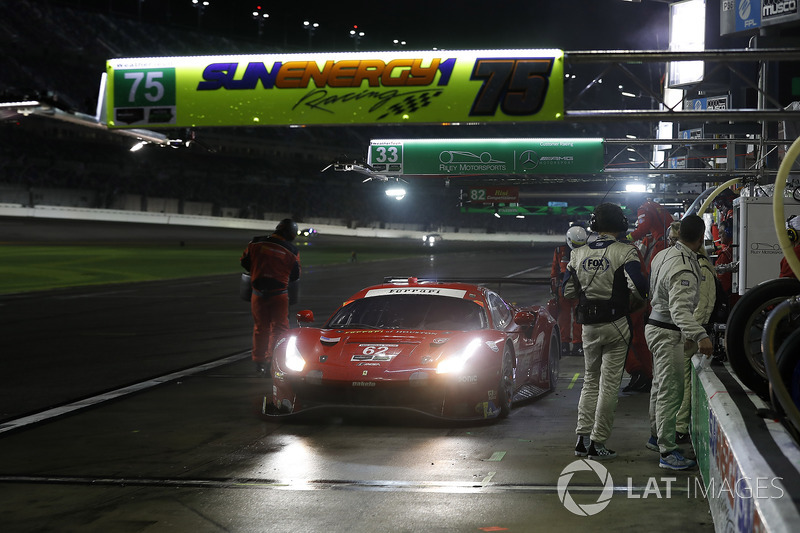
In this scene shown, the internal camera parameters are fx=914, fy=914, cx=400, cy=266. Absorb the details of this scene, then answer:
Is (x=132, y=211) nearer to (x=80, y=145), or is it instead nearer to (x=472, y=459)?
(x=80, y=145)

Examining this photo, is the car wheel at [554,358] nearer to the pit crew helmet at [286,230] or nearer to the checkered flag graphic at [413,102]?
the pit crew helmet at [286,230]

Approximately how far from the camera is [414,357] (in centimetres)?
742

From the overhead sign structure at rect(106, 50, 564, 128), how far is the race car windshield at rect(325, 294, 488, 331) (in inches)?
165

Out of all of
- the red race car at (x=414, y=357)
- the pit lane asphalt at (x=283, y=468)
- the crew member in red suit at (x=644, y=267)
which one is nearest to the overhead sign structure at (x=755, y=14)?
the crew member in red suit at (x=644, y=267)

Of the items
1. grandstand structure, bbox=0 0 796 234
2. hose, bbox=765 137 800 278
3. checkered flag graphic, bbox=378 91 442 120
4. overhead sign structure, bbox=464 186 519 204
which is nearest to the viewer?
hose, bbox=765 137 800 278

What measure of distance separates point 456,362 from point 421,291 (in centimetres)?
145

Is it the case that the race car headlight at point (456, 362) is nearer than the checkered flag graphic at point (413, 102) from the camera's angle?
Yes

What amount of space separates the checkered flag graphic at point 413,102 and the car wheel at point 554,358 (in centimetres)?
403

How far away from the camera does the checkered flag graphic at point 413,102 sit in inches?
481

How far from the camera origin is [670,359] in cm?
608

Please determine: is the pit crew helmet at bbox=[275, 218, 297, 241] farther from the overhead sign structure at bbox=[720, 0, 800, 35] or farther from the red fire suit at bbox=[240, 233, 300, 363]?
the overhead sign structure at bbox=[720, 0, 800, 35]

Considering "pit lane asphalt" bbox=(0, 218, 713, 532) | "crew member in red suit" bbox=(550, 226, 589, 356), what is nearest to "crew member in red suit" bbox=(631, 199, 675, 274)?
"crew member in red suit" bbox=(550, 226, 589, 356)

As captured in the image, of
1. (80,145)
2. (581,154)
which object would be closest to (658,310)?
(581,154)

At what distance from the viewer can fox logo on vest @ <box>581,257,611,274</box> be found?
6.45 m
